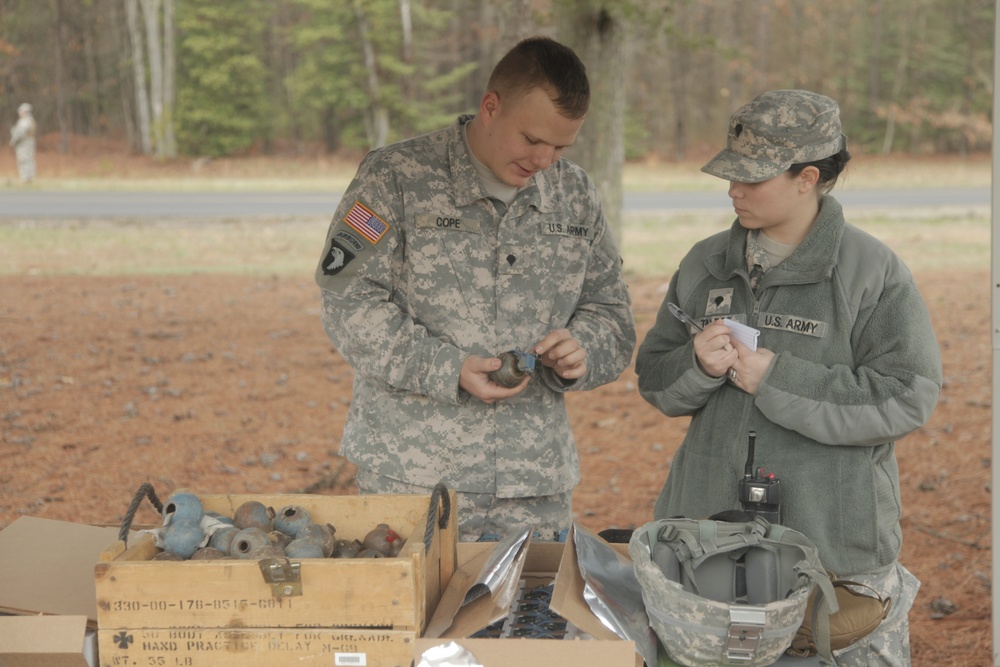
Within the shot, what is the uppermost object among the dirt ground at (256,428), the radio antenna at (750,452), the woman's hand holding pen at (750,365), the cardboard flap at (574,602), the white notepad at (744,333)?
the white notepad at (744,333)

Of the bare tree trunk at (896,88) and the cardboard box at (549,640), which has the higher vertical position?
the cardboard box at (549,640)

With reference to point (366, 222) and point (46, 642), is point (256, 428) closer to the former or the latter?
point (366, 222)

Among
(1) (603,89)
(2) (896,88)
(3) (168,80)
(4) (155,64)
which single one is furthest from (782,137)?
(2) (896,88)

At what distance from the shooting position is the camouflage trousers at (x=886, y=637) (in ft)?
7.09

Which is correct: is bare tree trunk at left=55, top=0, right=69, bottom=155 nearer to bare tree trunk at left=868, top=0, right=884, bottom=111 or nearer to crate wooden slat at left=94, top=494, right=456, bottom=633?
bare tree trunk at left=868, top=0, right=884, bottom=111

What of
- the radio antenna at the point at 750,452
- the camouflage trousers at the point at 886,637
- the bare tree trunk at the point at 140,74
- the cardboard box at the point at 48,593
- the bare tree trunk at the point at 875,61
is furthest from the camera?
the bare tree trunk at the point at 875,61

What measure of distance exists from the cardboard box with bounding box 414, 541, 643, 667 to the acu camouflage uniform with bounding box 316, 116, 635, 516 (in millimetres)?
641

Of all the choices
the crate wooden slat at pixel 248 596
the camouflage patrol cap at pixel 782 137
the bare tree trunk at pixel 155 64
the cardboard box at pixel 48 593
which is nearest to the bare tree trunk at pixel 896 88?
the bare tree trunk at pixel 155 64

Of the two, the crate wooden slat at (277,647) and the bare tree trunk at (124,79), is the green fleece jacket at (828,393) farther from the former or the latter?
the bare tree trunk at (124,79)

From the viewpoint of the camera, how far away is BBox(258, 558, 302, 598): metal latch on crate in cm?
171

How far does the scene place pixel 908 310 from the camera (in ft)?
7.21

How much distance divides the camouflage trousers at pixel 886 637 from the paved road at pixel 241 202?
46.6 ft

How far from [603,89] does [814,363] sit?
20.8ft

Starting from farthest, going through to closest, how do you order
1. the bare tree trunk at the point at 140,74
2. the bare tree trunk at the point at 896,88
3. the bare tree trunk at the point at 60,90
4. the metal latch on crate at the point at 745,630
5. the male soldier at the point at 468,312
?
the bare tree trunk at the point at 896,88
the bare tree trunk at the point at 140,74
the bare tree trunk at the point at 60,90
the male soldier at the point at 468,312
the metal latch on crate at the point at 745,630
